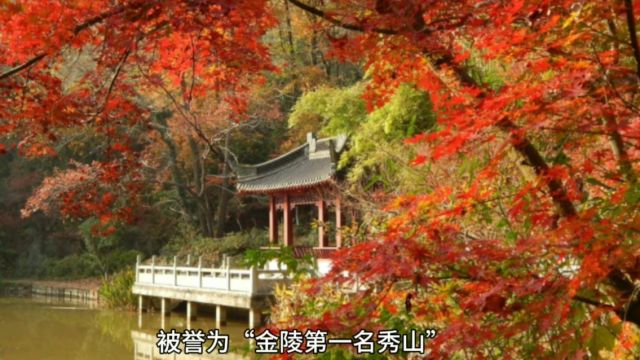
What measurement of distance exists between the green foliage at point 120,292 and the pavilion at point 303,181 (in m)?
3.63

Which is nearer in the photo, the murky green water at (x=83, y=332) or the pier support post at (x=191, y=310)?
the murky green water at (x=83, y=332)

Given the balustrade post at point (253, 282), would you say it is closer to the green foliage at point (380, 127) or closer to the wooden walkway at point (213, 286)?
the wooden walkway at point (213, 286)

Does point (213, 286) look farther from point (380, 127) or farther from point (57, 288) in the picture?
point (57, 288)

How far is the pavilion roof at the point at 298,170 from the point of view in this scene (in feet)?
49.6

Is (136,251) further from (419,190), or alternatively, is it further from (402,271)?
(402,271)

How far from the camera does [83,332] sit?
14.1m

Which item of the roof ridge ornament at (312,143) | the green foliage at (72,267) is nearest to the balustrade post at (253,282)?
the roof ridge ornament at (312,143)

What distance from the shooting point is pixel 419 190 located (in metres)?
8.77

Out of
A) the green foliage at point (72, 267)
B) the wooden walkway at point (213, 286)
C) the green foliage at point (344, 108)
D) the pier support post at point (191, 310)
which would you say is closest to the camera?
the wooden walkway at point (213, 286)

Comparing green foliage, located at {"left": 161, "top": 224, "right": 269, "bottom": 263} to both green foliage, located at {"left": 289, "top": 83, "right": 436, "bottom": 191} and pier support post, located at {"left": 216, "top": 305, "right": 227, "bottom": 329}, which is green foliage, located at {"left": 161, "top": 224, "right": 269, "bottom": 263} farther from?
green foliage, located at {"left": 289, "top": 83, "right": 436, "bottom": 191}

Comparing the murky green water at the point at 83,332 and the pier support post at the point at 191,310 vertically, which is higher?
the pier support post at the point at 191,310

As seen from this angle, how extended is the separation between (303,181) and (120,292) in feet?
19.1

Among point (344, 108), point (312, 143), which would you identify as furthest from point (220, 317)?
point (312, 143)

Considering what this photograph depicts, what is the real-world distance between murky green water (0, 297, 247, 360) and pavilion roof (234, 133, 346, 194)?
3431 millimetres
